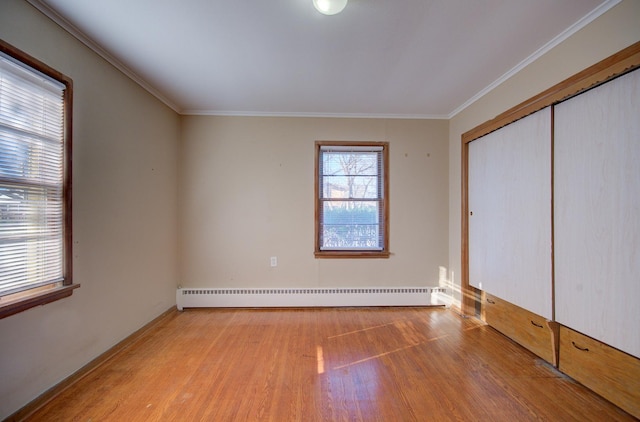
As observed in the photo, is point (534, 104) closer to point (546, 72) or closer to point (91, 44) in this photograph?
point (546, 72)

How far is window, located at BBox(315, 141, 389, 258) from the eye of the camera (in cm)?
339

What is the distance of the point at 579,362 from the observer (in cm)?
180

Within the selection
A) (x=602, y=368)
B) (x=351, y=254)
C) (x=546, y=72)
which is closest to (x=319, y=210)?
(x=351, y=254)

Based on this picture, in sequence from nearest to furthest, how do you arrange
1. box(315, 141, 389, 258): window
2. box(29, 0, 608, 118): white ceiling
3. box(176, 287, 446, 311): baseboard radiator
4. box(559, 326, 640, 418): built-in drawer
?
box(559, 326, 640, 418): built-in drawer, box(29, 0, 608, 118): white ceiling, box(176, 287, 446, 311): baseboard radiator, box(315, 141, 389, 258): window

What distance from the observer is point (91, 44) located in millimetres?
1957

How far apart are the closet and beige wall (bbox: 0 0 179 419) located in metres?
3.53

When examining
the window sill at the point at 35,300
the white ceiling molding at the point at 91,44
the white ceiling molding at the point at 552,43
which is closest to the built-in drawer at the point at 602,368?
the white ceiling molding at the point at 552,43

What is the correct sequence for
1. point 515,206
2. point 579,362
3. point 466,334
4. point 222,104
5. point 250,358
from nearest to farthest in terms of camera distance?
point 579,362
point 250,358
point 515,206
point 466,334
point 222,104

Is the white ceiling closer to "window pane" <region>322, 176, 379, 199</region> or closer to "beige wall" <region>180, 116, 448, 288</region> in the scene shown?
"beige wall" <region>180, 116, 448, 288</region>

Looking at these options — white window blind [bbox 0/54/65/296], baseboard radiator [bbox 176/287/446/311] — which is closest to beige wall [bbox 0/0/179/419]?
white window blind [bbox 0/54/65/296]

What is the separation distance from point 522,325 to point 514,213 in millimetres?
1005

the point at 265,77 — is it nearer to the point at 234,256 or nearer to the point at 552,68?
the point at 234,256

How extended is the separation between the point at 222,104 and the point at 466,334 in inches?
145

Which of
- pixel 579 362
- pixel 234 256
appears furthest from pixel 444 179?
pixel 234 256
